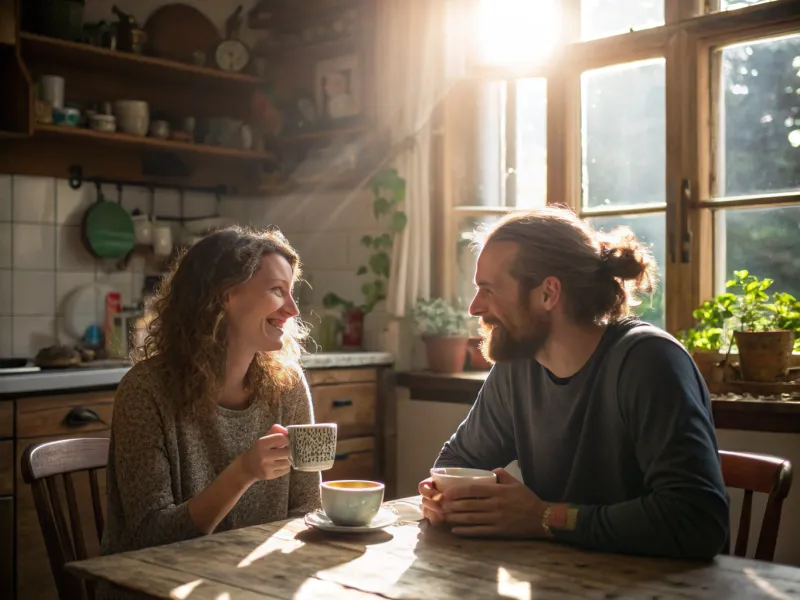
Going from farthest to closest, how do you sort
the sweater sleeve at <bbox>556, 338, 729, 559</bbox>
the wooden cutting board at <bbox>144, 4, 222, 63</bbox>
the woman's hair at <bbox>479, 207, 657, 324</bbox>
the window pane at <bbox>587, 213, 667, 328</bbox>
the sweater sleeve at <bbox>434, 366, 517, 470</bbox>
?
the wooden cutting board at <bbox>144, 4, 222, 63</bbox>
the window pane at <bbox>587, 213, 667, 328</bbox>
the sweater sleeve at <bbox>434, 366, 517, 470</bbox>
the woman's hair at <bbox>479, 207, 657, 324</bbox>
the sweater sleeve at <bbox>556, 338, 729, 559</bbox>

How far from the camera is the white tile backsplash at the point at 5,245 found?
11.6 ft

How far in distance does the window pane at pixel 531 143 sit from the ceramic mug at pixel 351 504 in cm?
225

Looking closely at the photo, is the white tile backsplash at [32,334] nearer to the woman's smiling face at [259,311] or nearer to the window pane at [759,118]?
the woman's smiling face at [259,311]

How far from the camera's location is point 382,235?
387 cm

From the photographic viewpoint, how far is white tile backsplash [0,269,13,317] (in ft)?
11.6

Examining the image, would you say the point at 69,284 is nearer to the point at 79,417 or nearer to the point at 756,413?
the point at 79,417

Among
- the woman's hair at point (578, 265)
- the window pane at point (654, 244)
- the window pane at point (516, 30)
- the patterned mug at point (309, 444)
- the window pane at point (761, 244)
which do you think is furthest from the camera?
the window pane at point (516, 30)

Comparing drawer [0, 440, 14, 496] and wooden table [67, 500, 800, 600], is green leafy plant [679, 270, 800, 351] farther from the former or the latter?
drawer [0, 440, 14, 496]

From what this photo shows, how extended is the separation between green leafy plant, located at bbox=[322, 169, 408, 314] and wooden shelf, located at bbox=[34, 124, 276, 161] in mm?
622

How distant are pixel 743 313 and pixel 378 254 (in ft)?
4.77

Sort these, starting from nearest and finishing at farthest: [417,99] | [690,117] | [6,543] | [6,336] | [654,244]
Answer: [6,543]
[690,117]
[654,244]
[6,336]
[417,99]

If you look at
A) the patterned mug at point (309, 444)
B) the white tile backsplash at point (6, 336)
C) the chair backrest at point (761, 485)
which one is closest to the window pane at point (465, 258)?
the white tile backsplash at point (6, 336)

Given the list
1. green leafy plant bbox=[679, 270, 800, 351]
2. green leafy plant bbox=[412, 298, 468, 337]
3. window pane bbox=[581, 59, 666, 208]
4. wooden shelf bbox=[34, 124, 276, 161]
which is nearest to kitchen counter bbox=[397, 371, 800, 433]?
green leafy plant bbox=[679, 270, 800, 351]

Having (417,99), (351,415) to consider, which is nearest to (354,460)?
(351,415)
